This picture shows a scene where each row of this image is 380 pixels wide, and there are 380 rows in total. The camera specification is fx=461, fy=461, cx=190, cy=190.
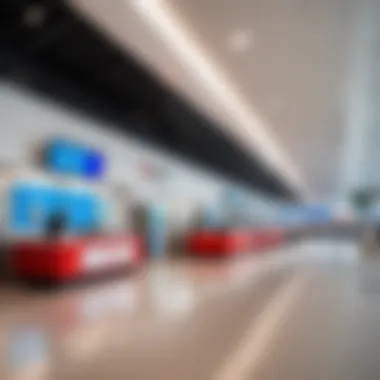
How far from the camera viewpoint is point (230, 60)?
709cm

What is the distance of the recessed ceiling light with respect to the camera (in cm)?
590

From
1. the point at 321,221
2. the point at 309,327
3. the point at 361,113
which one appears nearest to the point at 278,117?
the point at 361,113

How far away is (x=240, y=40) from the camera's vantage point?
20.4 ft

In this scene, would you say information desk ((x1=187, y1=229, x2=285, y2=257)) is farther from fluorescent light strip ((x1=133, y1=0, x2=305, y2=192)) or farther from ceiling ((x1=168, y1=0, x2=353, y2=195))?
ceiling ((x1=168, y1=0, x2=353, y2=195))

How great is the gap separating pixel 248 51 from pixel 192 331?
164 inches

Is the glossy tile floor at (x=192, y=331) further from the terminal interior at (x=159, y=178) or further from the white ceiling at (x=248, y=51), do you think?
the white ceiling at (x=248, y=51)

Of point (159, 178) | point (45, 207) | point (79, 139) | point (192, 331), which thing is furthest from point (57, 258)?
point (159, 178)

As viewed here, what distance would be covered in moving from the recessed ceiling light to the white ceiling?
14mm

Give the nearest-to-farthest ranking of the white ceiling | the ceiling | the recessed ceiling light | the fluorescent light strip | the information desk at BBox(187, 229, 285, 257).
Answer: the ceiling < the white ceiling < the fluorescent light strip < the recessed ceiling light < the information desk at BBox(187, 229, 285, 257)

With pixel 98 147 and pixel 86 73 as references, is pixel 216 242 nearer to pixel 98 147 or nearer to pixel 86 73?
pixel 98 147

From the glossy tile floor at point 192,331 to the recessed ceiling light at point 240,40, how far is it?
3.45m

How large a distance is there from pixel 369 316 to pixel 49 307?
3.65 metres

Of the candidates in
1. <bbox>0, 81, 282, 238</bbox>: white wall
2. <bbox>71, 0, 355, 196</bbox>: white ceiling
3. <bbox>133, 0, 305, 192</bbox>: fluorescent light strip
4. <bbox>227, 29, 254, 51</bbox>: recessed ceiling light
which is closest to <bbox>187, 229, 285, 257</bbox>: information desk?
<bbox>0, 81, 282, 238</bbox>: white wall

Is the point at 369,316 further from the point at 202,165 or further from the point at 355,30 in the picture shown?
the point at 202,165
